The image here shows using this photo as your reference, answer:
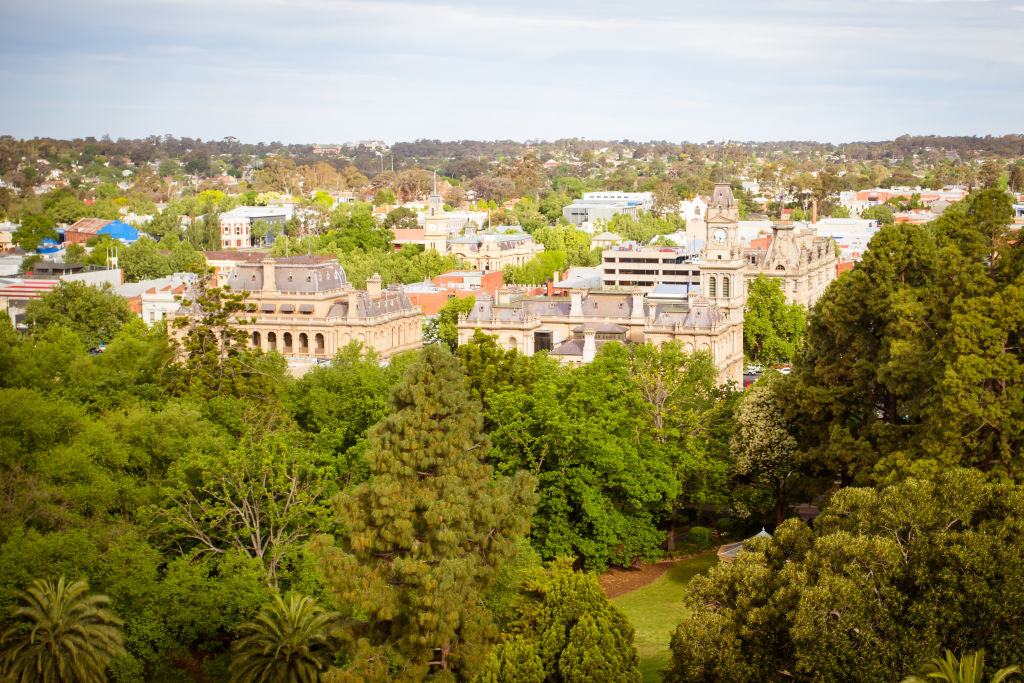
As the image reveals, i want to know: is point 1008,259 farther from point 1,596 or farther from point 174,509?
point 1,596

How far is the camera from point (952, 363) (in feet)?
113

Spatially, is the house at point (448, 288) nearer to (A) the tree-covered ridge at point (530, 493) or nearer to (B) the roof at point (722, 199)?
(B) the roof at point (722, 199)

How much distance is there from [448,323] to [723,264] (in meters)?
19.1

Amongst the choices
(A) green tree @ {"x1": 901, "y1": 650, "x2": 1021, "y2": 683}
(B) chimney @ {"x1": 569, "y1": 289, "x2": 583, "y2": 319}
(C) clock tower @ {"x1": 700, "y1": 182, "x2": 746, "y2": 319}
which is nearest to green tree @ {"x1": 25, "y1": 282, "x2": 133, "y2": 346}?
(B) chimney @ {"x1": 569, "y1": 289, "x2": 583, "y2": 319}

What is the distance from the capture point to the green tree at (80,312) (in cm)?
7831

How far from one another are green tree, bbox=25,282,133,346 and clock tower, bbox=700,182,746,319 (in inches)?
1558

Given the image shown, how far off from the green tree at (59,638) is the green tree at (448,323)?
48.8 metres

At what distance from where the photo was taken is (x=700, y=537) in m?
47.1

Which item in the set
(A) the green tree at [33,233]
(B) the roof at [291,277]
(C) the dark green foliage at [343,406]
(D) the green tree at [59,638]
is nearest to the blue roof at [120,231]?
(A) the green tree at [33,233]

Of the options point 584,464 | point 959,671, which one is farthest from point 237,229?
point 959,671

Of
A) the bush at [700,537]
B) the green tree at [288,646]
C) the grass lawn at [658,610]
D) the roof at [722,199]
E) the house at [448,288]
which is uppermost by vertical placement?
the roof at [722,199]

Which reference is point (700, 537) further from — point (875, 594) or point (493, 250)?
point (493, 250)

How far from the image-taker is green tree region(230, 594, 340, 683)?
2931cm

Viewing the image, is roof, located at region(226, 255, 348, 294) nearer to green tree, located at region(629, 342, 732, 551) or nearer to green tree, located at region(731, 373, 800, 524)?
green tree, located at region(629, 342, 732, 551)
